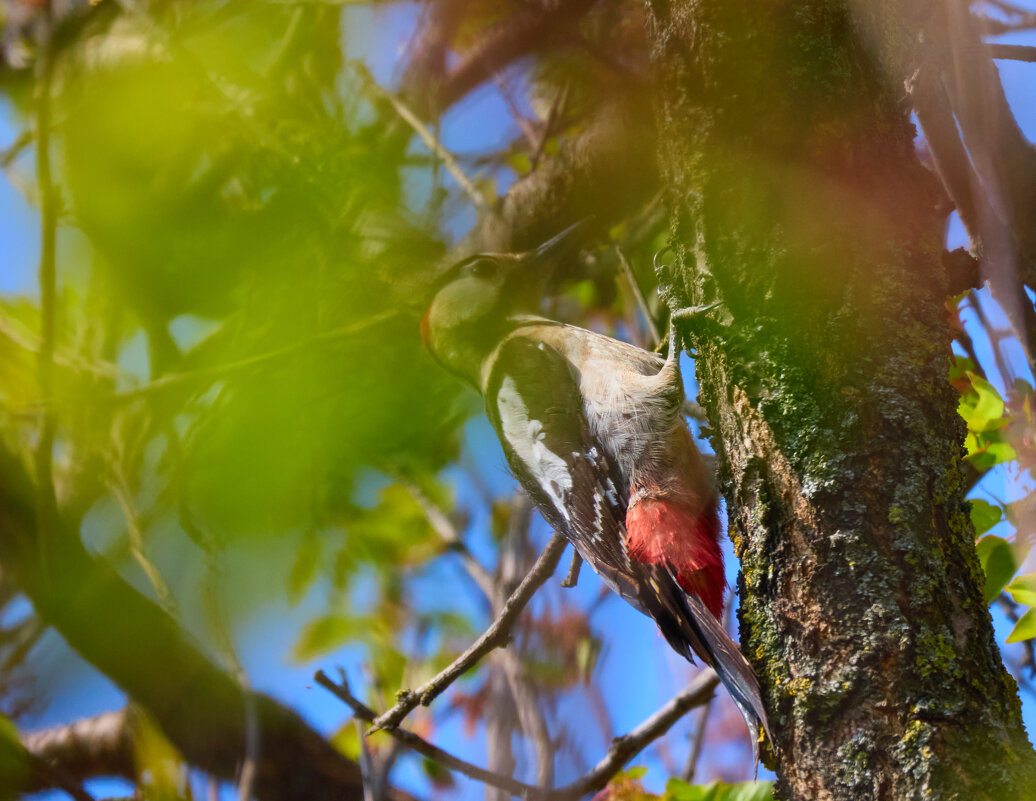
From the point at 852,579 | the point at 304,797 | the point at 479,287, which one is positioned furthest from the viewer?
the point at 304,797

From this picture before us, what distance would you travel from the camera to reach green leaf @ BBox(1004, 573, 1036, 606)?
152 centimetres

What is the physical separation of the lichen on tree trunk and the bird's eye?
67.5 inches

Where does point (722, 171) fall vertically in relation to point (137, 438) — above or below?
below

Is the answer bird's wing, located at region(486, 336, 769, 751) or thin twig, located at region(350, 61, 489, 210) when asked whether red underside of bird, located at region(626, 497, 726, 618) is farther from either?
thin twig, located at region(350, 61, 489, 210)

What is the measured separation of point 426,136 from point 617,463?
156 cm

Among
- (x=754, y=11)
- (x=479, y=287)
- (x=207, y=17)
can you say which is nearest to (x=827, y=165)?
(x=754, y=11)

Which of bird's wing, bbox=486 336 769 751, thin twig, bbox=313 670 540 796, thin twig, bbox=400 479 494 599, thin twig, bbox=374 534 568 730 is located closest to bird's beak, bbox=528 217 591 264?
bird's wing, bbox=486 336 769 751

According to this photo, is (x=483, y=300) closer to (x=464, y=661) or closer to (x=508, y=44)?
(x=508, y=44)

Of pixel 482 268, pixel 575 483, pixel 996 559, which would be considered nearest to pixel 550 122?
pixel 482 268

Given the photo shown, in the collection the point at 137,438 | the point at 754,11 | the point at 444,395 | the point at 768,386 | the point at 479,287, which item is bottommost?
the point at 768,386

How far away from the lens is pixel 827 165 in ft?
4.55

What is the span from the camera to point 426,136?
3217mm

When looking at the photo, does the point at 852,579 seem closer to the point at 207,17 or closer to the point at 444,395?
the point at 444,395

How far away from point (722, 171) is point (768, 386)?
0.40 meters
